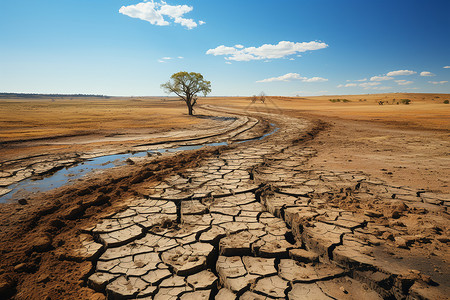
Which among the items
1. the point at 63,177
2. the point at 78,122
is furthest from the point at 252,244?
the point at 78,122

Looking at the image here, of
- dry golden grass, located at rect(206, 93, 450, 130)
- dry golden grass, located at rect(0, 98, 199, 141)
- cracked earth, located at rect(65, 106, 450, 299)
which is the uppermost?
dry golden grass, located at rect(206, 93, 450, 130)

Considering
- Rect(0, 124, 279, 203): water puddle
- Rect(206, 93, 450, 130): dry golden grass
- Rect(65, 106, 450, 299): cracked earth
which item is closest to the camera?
Rect(65, 106, 450, 299): cracked earth

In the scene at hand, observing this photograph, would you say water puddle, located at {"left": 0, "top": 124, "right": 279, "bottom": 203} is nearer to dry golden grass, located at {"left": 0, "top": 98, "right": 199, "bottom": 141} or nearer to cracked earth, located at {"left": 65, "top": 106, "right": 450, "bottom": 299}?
cracked earth, located at {"left": 65, "top": 106, "right": 450, "bottom": 299}

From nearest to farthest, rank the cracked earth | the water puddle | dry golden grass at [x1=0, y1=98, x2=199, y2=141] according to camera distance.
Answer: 1. the cracked earth
2. the water puddle
3. dry golden grass at [x1=0, y1=98, x2=199, y2=141]

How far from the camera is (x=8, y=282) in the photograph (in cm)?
206

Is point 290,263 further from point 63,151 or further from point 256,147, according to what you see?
point 63,151

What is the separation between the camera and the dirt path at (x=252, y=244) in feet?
6.48

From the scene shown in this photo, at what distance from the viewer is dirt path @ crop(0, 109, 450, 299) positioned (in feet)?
6.48

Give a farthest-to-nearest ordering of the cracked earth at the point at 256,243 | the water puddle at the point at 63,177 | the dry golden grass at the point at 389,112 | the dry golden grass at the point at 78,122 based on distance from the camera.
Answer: the dry golden grass at the point at 389,112
the dry golden grass at the point at 78,122
the water puddle at the point at 63,177
the cracked earth at the point at 256,243

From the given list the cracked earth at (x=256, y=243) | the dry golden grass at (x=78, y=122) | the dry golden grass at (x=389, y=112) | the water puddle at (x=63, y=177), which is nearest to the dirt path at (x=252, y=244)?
the cracked earth at (x=256, y=243)

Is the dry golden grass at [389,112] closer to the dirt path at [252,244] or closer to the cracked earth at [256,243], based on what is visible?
the dirt path at [252,244]

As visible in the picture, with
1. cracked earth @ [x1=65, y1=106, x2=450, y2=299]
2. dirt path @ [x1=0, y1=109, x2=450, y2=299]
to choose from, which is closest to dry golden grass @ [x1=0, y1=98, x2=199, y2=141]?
dirt path @ [x1=0, y1=109, x2=450, y2=299]

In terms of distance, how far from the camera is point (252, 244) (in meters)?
2.52

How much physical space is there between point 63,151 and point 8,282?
6031mm
